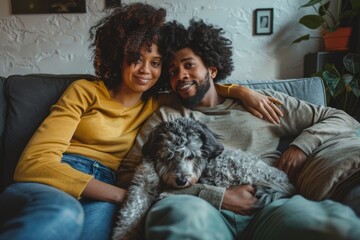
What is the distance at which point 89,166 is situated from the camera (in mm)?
1519

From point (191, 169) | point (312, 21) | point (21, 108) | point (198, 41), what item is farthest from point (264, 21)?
point (21, 108)

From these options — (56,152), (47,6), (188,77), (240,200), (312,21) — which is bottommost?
(240,200)

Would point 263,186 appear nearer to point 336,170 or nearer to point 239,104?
point 336,170

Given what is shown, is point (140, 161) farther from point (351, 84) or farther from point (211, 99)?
point (351, 84)

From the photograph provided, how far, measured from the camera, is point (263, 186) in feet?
4.17

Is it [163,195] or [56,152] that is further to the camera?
[56,152]

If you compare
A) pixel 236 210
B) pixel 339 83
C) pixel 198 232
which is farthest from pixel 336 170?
pixel 339 83

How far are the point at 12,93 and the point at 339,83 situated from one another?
7.40 ft

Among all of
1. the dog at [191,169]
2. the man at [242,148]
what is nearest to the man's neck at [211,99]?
the man at [242,148]

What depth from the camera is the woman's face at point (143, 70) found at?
1651 millimetres

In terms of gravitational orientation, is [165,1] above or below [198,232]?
above

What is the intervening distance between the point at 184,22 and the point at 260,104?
1328 millimetres

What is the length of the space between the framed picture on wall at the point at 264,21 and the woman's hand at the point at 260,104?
120cm

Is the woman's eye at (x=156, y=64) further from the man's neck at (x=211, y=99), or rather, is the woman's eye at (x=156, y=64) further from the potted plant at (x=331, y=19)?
the potted plant at (x=331, y=19)
